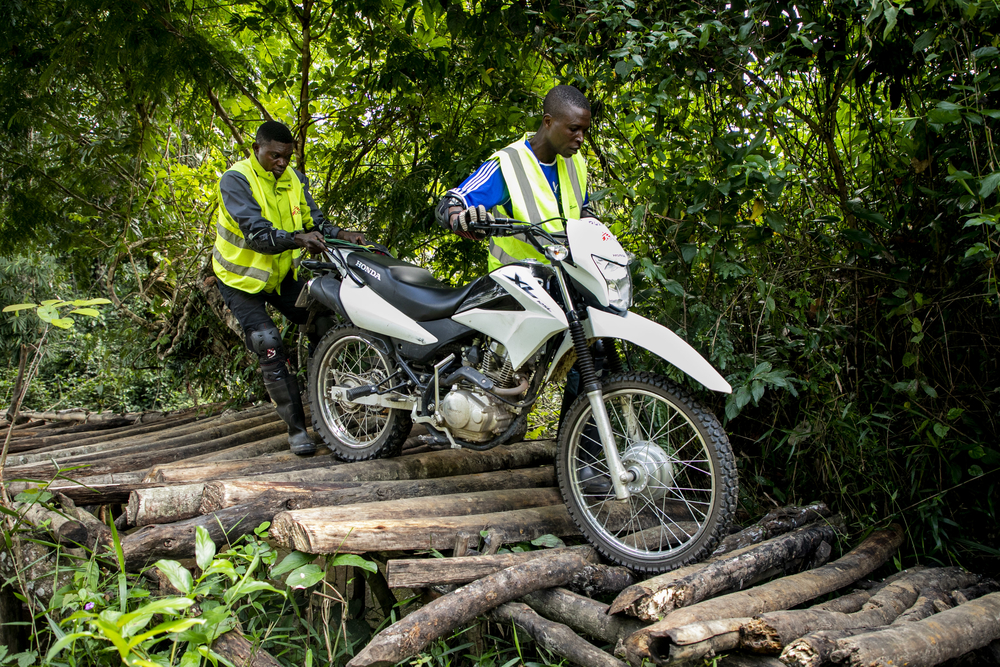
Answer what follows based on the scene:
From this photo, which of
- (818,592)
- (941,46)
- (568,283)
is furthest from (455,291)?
(941,46)

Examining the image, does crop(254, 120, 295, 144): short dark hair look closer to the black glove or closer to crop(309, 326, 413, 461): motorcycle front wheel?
crop(309, 326, 413, 461): motorcycle front wheel

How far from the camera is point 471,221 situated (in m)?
3.25

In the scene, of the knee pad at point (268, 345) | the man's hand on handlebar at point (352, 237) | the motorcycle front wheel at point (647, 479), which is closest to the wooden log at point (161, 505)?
the knee pad at point (268, 345)

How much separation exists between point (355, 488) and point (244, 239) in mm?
1702

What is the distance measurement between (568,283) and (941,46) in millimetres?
1801

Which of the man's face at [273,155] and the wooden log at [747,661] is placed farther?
the man's face at [273,155]

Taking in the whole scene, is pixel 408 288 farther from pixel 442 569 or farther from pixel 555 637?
pixel 555 637

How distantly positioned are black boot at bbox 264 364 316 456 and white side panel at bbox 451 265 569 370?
163cm

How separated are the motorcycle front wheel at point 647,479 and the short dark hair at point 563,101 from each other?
1.32 m

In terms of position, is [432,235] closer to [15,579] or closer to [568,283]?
[568,283]

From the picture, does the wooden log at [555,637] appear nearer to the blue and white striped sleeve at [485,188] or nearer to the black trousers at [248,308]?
the blue and white striped sleeve at [485,188]

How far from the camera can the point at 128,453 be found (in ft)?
15.6

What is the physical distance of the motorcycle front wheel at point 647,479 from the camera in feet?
9.45

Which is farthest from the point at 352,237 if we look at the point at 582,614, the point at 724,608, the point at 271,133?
the point at 724,608
